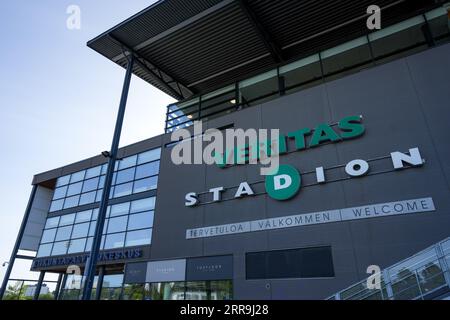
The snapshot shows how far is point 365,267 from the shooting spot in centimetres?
1196

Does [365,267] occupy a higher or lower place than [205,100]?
lower

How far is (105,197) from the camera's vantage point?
1499 cm

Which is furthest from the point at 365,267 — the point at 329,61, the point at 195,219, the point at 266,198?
the point at 329,61

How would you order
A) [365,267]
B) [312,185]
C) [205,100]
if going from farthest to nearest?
[205,100] < [312,185] < [365,267]

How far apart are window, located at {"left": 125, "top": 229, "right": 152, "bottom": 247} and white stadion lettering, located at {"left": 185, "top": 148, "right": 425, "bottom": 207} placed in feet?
11.4

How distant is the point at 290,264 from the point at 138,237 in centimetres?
1031

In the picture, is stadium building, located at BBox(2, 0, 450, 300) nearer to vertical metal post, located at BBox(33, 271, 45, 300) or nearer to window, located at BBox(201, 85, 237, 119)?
window, located at BBox(201, 85, 237, 119)

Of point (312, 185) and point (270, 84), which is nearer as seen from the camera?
point (312, 185)

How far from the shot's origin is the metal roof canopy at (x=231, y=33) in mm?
17016

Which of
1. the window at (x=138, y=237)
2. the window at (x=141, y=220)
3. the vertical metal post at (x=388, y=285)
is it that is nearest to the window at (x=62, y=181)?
the window at (x=141, y=220)
